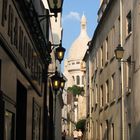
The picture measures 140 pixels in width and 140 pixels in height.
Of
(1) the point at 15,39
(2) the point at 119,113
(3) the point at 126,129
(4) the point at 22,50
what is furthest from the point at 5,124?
(2) the point at 119,113

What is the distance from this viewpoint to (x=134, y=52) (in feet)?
88.7

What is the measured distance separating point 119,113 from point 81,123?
33862 mm

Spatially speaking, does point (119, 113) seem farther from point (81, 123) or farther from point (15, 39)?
point (81, 123)

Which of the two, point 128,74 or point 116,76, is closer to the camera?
point 128,74

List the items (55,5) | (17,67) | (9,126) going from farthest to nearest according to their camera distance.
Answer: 1. (55,5)
2. (17,67)
3. (9,126)

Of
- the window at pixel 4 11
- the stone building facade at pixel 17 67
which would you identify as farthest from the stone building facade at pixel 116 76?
the window at pixel 4 11

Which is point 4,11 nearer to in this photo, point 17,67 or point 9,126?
point 17,67

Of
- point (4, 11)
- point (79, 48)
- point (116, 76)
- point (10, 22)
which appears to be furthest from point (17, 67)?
point (79, 48)

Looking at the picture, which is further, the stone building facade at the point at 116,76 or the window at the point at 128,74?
the window at the point at 128,74

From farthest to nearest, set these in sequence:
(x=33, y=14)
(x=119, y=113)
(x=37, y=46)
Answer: (x=119, y=113) < (x=37, y=46) < (x=33, y=14)

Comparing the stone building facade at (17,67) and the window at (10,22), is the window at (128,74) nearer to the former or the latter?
the stone building facade at (17,67)

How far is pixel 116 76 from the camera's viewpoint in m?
33.1

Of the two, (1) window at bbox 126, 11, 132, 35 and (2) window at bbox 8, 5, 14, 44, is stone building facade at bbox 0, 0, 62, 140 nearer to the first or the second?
(2) window at bbox 8, 5, 14, 44

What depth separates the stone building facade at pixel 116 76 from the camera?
2700cm
